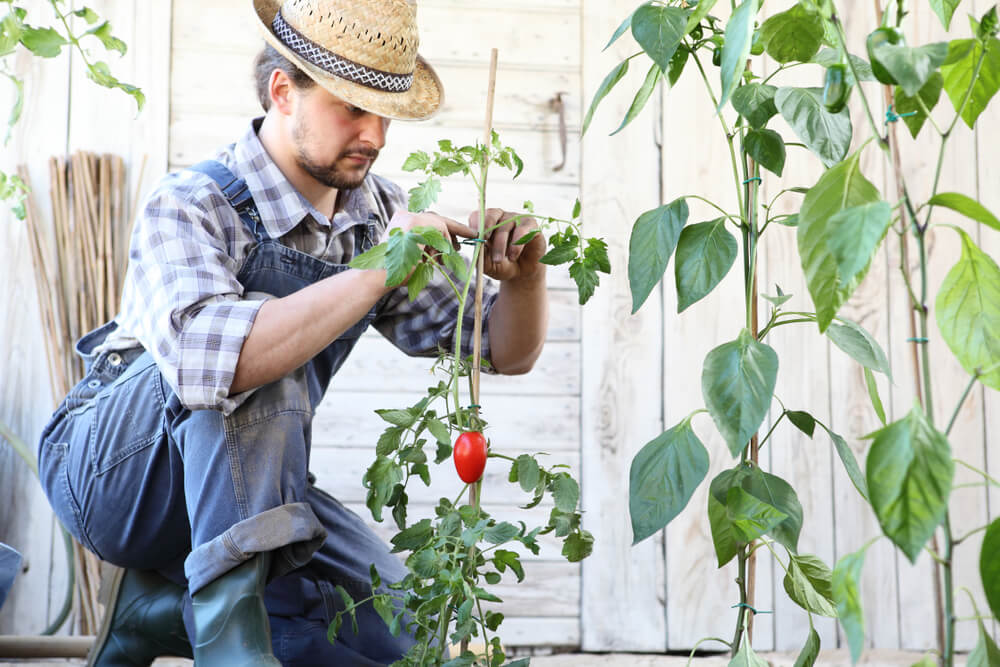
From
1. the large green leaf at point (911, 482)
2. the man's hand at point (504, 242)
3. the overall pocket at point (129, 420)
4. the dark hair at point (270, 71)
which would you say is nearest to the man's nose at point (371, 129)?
the dark hair at point (270, 71)

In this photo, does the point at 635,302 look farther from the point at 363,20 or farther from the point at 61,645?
the point at 61,645

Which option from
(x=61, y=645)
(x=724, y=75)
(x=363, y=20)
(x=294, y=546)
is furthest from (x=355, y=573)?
(x=724, y=75)

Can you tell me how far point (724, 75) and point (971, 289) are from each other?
28 cm

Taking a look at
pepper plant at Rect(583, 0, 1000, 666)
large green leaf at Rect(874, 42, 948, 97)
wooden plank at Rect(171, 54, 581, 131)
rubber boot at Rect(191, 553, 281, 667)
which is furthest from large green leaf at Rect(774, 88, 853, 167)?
wooden plank at Rect(171, 54, 581, 131)

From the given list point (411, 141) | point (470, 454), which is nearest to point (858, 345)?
point (470, 454)

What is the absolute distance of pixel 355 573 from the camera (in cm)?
175

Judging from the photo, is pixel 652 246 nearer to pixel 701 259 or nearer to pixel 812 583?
pixel 701 259

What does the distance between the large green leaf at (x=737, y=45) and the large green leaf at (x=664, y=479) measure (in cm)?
33

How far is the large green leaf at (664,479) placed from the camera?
3.03ft

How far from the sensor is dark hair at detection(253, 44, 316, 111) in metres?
1.71

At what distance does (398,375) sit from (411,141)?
24.7 inches

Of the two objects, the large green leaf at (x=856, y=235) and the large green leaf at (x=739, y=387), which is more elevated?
the large green leaf at (x=856, y=235)

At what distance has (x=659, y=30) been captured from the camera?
3.12ft

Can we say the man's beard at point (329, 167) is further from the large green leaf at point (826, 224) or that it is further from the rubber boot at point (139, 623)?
the large green leaf at point (826, 224)
